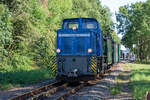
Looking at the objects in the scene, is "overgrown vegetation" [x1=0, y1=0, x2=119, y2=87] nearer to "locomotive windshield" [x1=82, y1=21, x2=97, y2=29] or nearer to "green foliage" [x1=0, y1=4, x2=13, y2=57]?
"green foliage" [x1=0, y1=4, x2=13, y2=57]

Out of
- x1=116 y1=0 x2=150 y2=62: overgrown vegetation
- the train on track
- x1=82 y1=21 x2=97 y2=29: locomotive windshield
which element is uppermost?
x1=116 y1=0 x2=150 y2=62: overgrown vegetation

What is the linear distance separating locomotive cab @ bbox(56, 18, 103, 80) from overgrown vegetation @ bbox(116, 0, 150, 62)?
90.4 ft

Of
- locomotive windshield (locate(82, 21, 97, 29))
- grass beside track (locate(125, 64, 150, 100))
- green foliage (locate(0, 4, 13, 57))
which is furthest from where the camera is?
green foliage (locate(0, 4, 13, 57))

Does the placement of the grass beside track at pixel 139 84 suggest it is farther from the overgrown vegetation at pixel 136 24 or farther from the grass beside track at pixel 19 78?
the overgrown vegetation at pixel 136 24

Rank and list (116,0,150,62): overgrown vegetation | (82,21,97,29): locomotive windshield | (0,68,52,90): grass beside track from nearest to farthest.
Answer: (0,68,52,90): grass beside track → (82,21,97,29): locomotive windshield → (116,0,150,62): overgrown vegetation

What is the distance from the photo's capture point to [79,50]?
38.3 feet

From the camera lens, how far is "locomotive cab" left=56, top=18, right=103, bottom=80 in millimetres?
11023

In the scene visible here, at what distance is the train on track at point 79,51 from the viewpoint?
11.0 metres

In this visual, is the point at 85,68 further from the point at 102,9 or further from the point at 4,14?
the point at 102,9

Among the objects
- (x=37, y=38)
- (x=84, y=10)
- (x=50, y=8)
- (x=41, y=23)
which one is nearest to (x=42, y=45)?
(x=37, y=38)

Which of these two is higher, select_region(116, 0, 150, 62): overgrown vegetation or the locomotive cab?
select_region(116, 0, 150, 62): overgrown vegetation

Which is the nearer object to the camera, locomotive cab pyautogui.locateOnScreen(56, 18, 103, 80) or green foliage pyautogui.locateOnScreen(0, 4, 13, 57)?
locomotive cab pyautogui.locateOnScreen(56, 18, 103, 80)

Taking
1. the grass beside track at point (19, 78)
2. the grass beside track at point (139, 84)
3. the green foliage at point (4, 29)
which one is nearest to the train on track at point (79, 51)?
the grass beside track at point (139, 84)

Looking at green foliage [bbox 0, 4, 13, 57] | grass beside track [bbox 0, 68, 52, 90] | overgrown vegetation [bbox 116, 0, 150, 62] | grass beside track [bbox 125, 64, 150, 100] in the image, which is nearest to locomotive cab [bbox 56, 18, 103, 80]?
grass beside track [bbox 125, 64, 150, 100]
